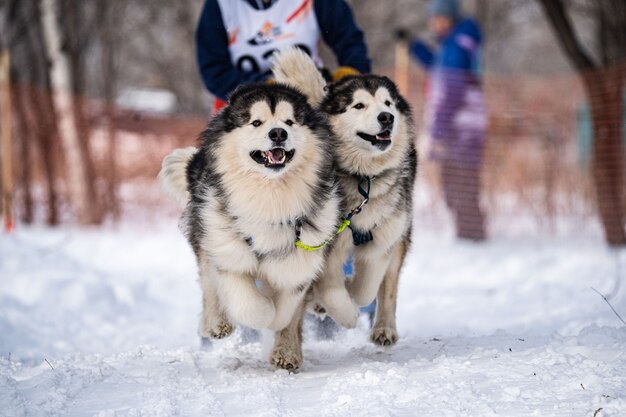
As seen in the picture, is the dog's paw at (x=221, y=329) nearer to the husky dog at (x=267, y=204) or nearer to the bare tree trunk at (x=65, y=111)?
the husky dog at (x=267, y=204)

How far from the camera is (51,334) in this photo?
189 inches

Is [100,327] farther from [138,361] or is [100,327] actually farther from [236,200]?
[236,200]

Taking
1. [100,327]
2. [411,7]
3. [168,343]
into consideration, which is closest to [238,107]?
[168,343]

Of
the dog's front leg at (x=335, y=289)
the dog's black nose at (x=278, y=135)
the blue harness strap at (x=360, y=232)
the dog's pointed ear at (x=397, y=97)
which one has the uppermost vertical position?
the dog's pointed ear at (x=397, y=97)

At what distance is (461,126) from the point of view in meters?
8.54

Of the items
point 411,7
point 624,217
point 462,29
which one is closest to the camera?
point 624,217

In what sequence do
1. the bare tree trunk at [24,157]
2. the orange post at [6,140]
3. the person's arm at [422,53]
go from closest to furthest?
1. the orange post at [6,140]
2. the person's arm at [422,53]
3. the bare tree trunk at [24,157]

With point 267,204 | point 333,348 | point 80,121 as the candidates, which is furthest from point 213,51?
point 80,121

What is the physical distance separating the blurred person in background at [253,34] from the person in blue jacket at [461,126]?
4.68m

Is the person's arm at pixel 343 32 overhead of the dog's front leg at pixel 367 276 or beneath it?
overhead

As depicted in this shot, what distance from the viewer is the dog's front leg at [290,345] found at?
3068 millimetres

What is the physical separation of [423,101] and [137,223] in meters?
4.31

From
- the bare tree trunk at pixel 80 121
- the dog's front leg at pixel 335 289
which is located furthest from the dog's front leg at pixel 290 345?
the bare tree trunk at pixel 80 121

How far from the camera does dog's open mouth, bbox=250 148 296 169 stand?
285 centimetres
